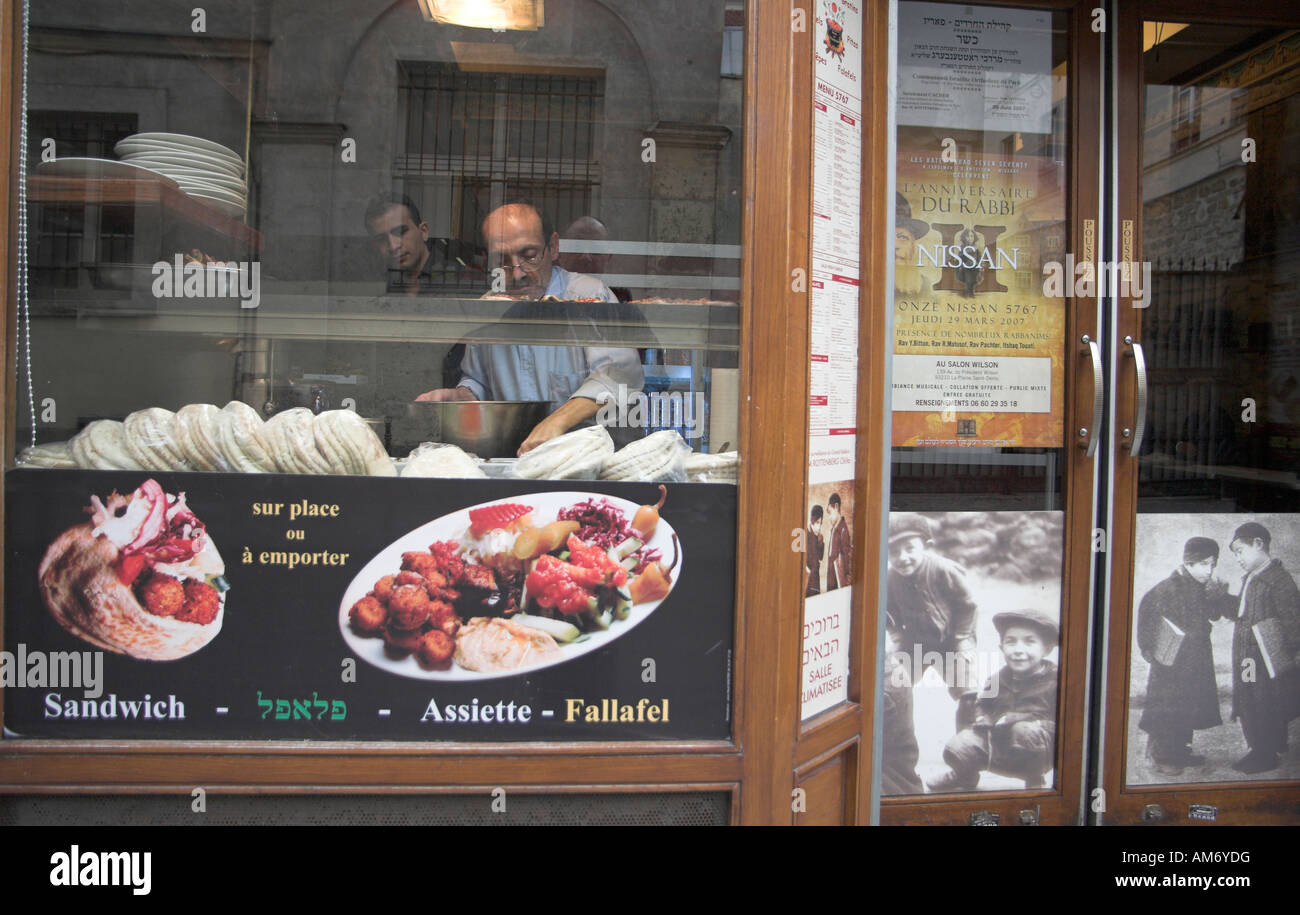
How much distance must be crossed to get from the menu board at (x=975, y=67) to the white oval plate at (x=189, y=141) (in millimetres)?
2274

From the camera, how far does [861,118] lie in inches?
94.7

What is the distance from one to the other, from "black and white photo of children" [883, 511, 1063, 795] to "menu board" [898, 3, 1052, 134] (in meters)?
1.43

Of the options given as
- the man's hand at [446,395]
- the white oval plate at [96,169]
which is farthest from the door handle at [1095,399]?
the white oval plate at [96,169]

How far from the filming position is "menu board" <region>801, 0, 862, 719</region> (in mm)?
2254

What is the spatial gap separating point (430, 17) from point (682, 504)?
6.03ft

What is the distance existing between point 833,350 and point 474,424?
102cm

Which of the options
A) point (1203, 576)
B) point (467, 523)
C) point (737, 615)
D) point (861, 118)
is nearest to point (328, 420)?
point (467, 523)

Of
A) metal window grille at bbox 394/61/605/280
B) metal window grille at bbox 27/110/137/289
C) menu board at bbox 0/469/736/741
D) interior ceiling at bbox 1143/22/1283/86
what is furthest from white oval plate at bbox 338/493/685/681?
interior ceiling at bbox 1143/22/1283/86

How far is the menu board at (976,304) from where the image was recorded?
3.00 m

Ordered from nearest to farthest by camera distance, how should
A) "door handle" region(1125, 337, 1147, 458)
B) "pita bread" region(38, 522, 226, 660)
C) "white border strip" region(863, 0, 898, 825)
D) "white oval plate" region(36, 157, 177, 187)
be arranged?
"pita bread" region(38, 522, 226, 660), "white oval plate" region(36, 157, 177, 187), "white border strip" region(863, 0, 898, 825), "door handle" region(1125, 337, 1147, 458)

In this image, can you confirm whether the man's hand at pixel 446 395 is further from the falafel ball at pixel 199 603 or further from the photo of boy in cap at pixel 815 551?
the photo of boy in cap at pixel 815 551

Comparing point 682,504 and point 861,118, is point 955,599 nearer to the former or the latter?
point 682,504

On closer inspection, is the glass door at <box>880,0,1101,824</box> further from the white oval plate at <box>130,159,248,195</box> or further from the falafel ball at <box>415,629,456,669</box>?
the white oval plate at <box>130,159,248,195</box>

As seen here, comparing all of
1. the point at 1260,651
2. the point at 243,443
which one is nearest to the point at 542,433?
the point at 243,443
